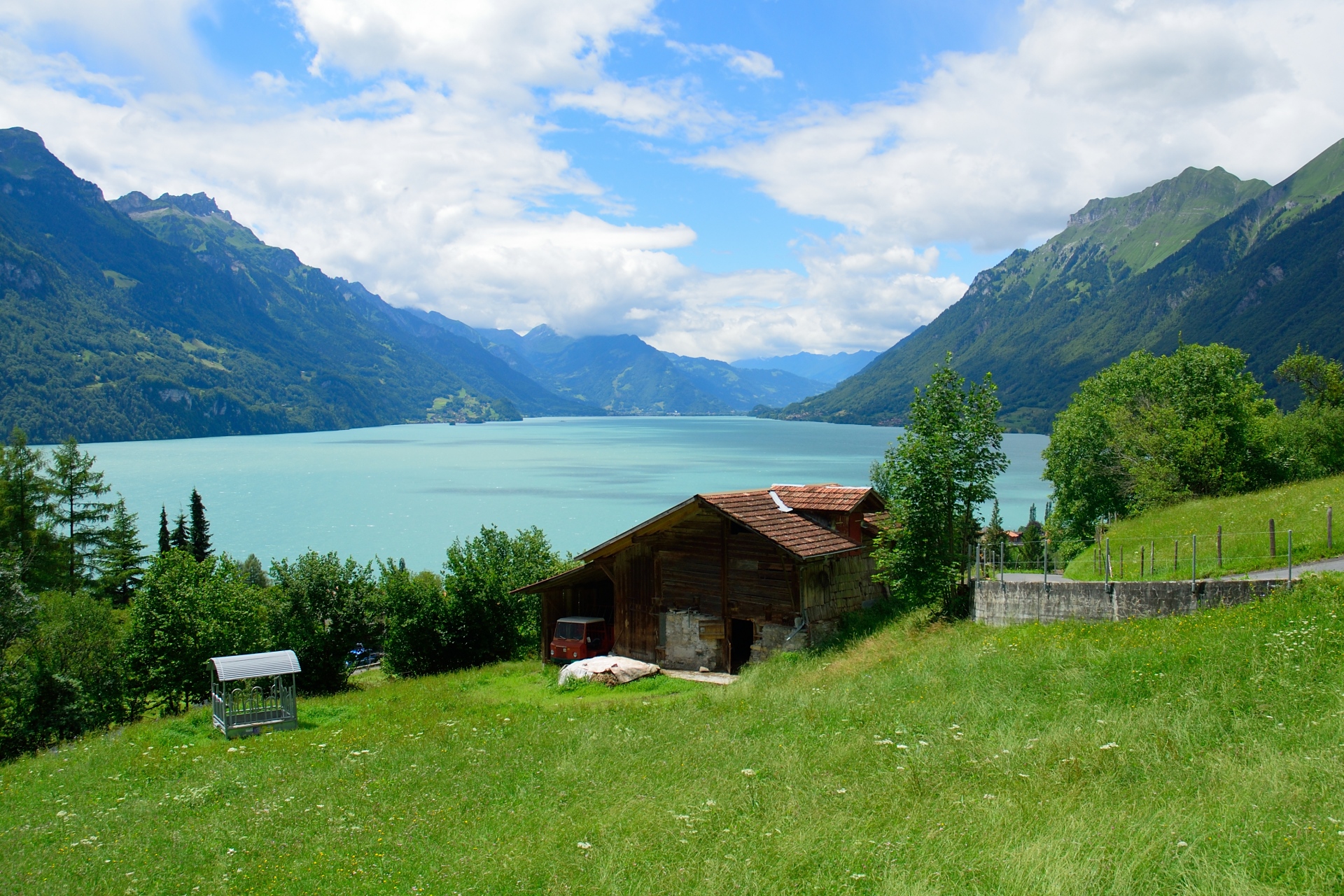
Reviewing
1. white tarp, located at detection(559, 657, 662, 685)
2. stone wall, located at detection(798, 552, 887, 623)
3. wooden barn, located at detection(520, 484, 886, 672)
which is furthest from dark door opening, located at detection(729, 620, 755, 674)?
white tarp, located at detection(559, 657, 662, 685)

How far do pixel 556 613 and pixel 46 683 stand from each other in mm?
15994

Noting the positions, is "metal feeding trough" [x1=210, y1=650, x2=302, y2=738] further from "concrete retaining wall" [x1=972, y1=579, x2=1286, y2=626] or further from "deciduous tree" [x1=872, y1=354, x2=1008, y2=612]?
"concrete retaining wall" [x1=972, y1=579, x2=1286, y2=626]

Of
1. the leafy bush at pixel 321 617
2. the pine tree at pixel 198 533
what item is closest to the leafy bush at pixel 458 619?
the leafy bush at pixel 321 617

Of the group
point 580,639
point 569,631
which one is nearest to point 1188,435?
point 580,639

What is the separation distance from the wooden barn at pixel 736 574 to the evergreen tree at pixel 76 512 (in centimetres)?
3686

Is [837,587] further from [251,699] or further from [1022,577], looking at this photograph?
[251,699]

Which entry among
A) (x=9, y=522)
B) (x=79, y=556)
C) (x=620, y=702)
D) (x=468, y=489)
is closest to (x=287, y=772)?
(x=620, y=702)

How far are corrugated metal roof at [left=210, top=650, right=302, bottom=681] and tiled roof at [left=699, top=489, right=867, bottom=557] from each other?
13038 mm

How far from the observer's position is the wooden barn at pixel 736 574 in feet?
80.3

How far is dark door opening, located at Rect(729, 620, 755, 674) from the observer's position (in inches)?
998

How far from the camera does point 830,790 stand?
1082 centimetres

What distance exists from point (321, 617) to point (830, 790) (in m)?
26.0

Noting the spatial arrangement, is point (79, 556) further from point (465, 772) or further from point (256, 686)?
point (465, 772)

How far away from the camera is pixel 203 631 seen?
27.4 metres
